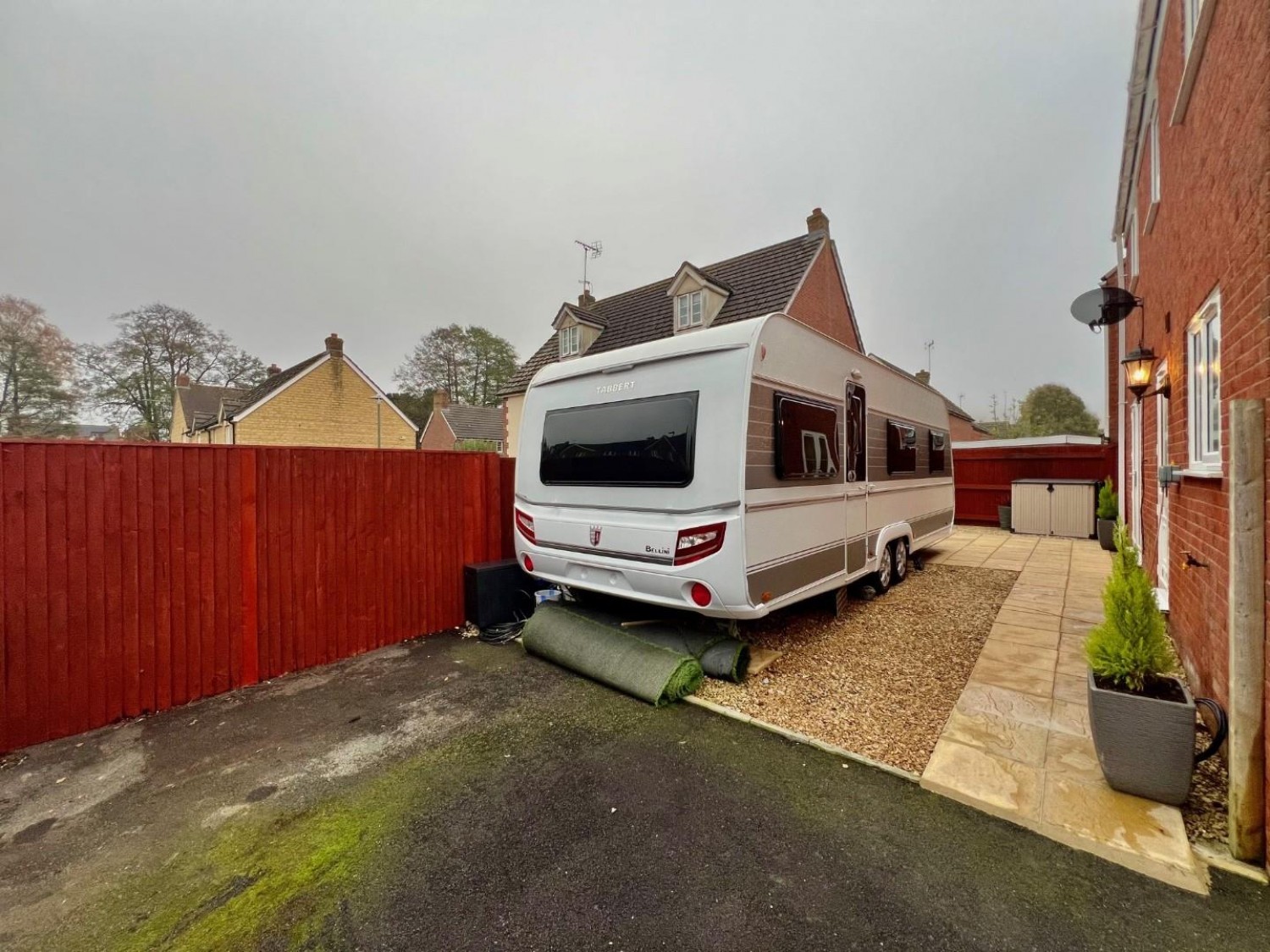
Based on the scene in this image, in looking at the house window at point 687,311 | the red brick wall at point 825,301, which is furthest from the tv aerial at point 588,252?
the red brick wall at point 825,301

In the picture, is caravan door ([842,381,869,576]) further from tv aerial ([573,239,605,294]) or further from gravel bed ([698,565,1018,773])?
tv aerial ([573,239,605,294])

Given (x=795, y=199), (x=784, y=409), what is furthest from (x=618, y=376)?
(x=795, y=199)

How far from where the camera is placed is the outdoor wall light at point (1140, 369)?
5395mm

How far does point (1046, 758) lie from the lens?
2.89 metres

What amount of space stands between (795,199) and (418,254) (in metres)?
15.2

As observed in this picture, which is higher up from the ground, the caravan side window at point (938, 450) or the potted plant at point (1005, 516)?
the caravan side window at point (938, 450)

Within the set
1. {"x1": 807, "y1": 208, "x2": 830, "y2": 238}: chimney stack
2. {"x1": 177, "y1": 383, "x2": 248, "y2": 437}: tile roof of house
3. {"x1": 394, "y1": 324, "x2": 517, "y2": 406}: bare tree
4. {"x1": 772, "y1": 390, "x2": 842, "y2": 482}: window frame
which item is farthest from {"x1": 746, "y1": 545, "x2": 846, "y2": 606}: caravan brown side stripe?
{"x1": 394, "y1": 324, "x2": 517, "y2": 406}: bare tree

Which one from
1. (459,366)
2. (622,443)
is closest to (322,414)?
(459,366)

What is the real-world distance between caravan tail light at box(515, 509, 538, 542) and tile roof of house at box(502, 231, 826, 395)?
908 centimetres

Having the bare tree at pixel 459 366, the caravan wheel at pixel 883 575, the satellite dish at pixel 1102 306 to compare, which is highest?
the bare tree at pixel 459 366

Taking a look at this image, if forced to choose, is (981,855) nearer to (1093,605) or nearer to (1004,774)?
(1004,774)

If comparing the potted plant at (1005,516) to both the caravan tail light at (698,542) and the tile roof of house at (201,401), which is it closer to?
the caravan tail light at (698,542)

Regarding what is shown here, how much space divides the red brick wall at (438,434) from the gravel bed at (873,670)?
33.2 meters

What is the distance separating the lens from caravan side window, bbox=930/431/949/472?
8094mm
